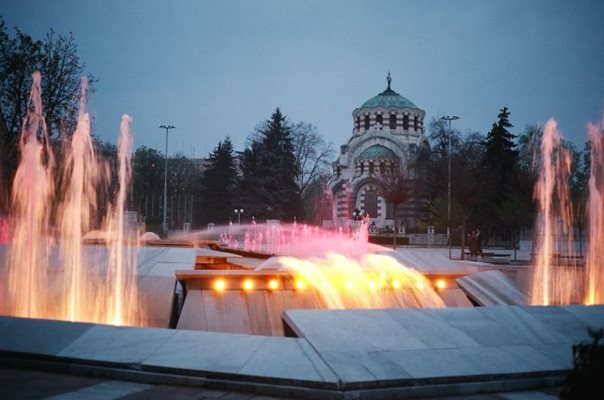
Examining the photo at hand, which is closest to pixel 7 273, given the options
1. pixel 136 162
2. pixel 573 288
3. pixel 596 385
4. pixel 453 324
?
pixel 453 324

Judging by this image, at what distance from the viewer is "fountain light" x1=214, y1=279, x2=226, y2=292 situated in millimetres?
9617

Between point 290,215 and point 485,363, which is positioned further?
point 290,215

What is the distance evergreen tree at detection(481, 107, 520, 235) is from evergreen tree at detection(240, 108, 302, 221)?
59.8ft

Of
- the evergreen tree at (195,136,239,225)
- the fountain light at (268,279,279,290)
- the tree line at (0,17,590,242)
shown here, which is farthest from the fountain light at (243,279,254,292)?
the evergreen tree at (195,136,239,225)

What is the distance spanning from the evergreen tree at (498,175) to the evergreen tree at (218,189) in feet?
84.0

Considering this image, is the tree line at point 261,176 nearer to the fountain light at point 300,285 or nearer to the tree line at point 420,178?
the tree line at point 420,178

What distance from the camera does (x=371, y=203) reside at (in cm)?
6706

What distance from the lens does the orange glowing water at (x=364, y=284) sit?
33.2 feet

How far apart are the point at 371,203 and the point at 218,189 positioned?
17.2 metres

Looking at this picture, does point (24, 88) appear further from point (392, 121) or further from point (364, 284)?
point (392, 121)

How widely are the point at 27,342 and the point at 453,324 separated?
208 inches

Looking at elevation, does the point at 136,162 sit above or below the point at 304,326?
above

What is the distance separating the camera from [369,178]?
215 feet

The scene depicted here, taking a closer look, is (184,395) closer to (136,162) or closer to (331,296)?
(331,296)
